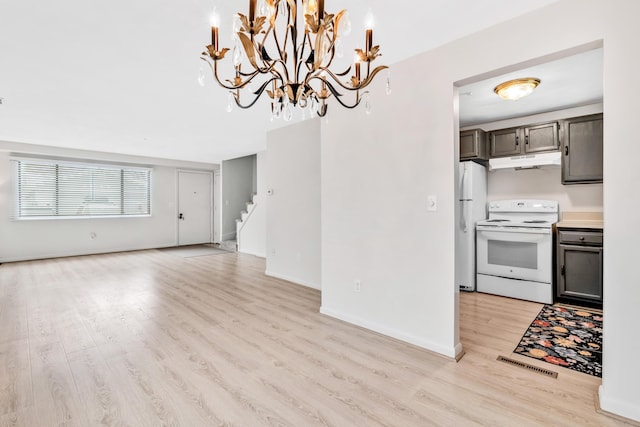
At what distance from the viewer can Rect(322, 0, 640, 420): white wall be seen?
5.46ft

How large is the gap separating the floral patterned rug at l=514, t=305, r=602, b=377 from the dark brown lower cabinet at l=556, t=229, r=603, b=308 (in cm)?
20

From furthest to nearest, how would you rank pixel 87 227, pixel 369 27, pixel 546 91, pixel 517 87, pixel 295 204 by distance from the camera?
1. pixel 87 227
2. pixel 295 204
3. pixel 546 91
4. pixel 517 87
5. pixel 369 27

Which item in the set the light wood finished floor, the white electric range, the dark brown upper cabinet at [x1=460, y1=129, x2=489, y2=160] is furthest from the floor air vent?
the dark brown upper cabinet at [x1=460, y1=129, x2=489, y2=160]

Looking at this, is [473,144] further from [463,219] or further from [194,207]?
[194,207]

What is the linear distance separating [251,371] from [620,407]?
219 centimetres

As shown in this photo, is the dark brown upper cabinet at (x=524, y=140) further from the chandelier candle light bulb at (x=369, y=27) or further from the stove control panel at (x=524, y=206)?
the chandelier candle light bulb at (x=369, y=27)

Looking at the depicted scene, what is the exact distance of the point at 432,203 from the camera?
7.95 ft

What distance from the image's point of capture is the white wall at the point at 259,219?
678cm

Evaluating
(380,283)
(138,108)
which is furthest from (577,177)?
(138,108)

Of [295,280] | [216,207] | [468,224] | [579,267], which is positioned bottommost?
[295,280]

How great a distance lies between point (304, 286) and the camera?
174 inches

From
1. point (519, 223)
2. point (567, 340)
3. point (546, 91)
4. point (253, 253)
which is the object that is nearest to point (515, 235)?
point (519, 223)

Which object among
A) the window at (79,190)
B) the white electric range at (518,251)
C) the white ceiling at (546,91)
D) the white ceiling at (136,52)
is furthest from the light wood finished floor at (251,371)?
the window at (79,190)

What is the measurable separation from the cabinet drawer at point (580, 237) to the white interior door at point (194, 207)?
26.5 ft
